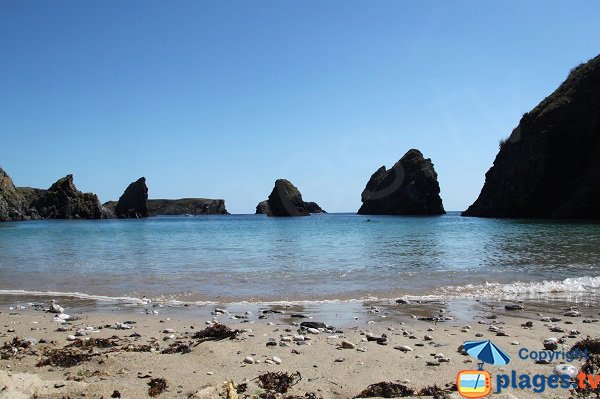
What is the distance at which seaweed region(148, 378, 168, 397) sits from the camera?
6.02 m

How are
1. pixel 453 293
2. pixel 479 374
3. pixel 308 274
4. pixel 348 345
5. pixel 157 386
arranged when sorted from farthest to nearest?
pixel 308 274
pixel 453 293
pixel 348 345
pixel 479 374
pixel 157 386

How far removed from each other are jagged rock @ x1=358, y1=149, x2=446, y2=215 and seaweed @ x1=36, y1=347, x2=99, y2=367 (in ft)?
526

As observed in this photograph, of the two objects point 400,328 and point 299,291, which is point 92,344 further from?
point 299,291

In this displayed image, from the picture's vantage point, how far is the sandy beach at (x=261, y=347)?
6.31m

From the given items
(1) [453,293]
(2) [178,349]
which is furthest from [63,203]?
(2) [178,349]

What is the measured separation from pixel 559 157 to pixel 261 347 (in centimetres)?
10126

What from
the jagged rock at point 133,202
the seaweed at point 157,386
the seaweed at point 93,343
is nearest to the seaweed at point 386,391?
the seaweed at point 157,386

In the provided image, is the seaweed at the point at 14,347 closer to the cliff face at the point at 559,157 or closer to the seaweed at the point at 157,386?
the seaweed at the point at 157,386

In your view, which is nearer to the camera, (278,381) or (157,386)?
(157,386)

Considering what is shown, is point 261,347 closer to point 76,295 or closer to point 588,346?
point 588,346

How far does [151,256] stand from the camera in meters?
28.2

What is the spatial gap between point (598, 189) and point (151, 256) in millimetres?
81234

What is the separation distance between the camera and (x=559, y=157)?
9175cm

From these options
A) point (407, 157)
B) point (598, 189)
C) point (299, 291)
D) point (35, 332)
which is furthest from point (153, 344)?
point (407, 157)
